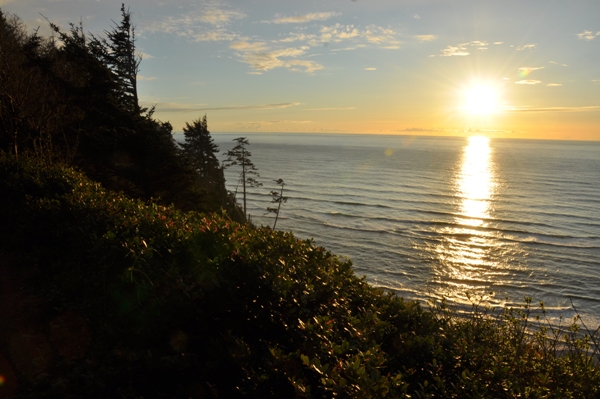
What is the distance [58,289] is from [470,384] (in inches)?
222

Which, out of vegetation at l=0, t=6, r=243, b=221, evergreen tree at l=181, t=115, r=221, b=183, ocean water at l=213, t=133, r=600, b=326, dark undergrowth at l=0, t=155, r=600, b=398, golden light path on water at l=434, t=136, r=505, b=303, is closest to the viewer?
dark undergrowth at l=0, t=155, r=600, b=398

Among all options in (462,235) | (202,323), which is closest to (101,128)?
(202,323)

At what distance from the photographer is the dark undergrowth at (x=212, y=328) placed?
137 inches

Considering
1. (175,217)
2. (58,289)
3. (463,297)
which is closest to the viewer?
(58,289)

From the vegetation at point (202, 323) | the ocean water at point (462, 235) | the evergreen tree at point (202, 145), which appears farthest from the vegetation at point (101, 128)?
the evergreen tree at point (202, 145)

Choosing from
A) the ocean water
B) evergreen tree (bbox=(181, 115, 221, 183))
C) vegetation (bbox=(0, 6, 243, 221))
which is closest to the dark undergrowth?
the ocean water

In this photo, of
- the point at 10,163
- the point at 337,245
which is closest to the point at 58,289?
the point at 10,163

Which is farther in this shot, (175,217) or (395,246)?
(395,246)

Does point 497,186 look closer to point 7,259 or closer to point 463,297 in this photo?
point 463,297

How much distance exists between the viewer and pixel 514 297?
24250mm

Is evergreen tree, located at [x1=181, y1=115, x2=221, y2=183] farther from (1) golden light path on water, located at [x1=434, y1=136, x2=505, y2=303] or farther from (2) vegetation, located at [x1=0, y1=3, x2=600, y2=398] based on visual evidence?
(2) vegetation, located at [x1=0, y1=3, x2=600, y2=398]

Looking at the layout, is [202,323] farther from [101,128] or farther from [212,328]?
[101,128]

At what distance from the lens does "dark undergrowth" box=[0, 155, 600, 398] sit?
3.47m

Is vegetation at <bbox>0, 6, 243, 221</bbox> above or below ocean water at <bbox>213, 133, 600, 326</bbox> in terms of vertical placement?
above
